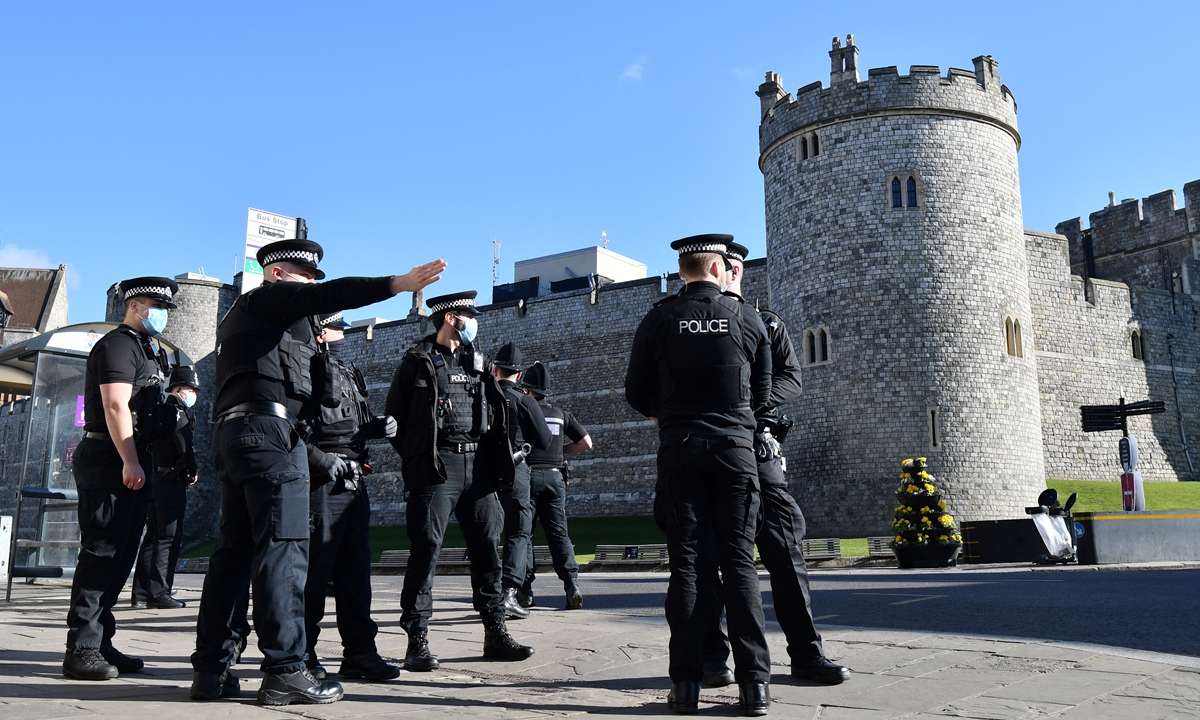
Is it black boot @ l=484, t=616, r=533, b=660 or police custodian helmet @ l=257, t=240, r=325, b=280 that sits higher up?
police custodian helmet @ l=257, t=240, r=325, b=280

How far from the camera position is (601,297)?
31.2 meters

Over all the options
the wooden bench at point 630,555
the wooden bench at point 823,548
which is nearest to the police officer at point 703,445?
the wooden bench at point 630,555

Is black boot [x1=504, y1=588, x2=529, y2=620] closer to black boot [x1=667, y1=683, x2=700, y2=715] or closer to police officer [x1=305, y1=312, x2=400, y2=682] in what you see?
police officer [x1=305, y1=312, x2=400, y2=682]

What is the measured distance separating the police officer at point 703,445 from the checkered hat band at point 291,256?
1.41 metres

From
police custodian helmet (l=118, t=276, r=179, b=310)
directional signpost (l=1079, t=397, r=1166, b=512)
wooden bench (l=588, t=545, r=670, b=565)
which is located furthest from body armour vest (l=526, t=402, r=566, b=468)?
directional signpost (l=1079, t=397, r=1166, b=512)

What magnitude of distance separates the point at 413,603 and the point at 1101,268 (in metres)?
34.7

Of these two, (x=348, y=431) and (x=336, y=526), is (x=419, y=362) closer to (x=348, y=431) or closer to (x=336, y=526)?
(x=348, y=431)

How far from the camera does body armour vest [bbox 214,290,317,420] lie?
3.88 m

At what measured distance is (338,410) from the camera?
4.66 metres

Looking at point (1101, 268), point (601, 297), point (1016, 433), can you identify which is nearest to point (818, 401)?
point (1016, 433)

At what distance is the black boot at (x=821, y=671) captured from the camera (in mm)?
3990

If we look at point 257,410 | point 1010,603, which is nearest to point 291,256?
point 257,410

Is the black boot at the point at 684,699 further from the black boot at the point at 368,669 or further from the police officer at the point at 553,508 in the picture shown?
the police officer at the point at 553,508

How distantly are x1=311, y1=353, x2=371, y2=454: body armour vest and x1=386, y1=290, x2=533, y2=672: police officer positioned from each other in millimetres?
203
